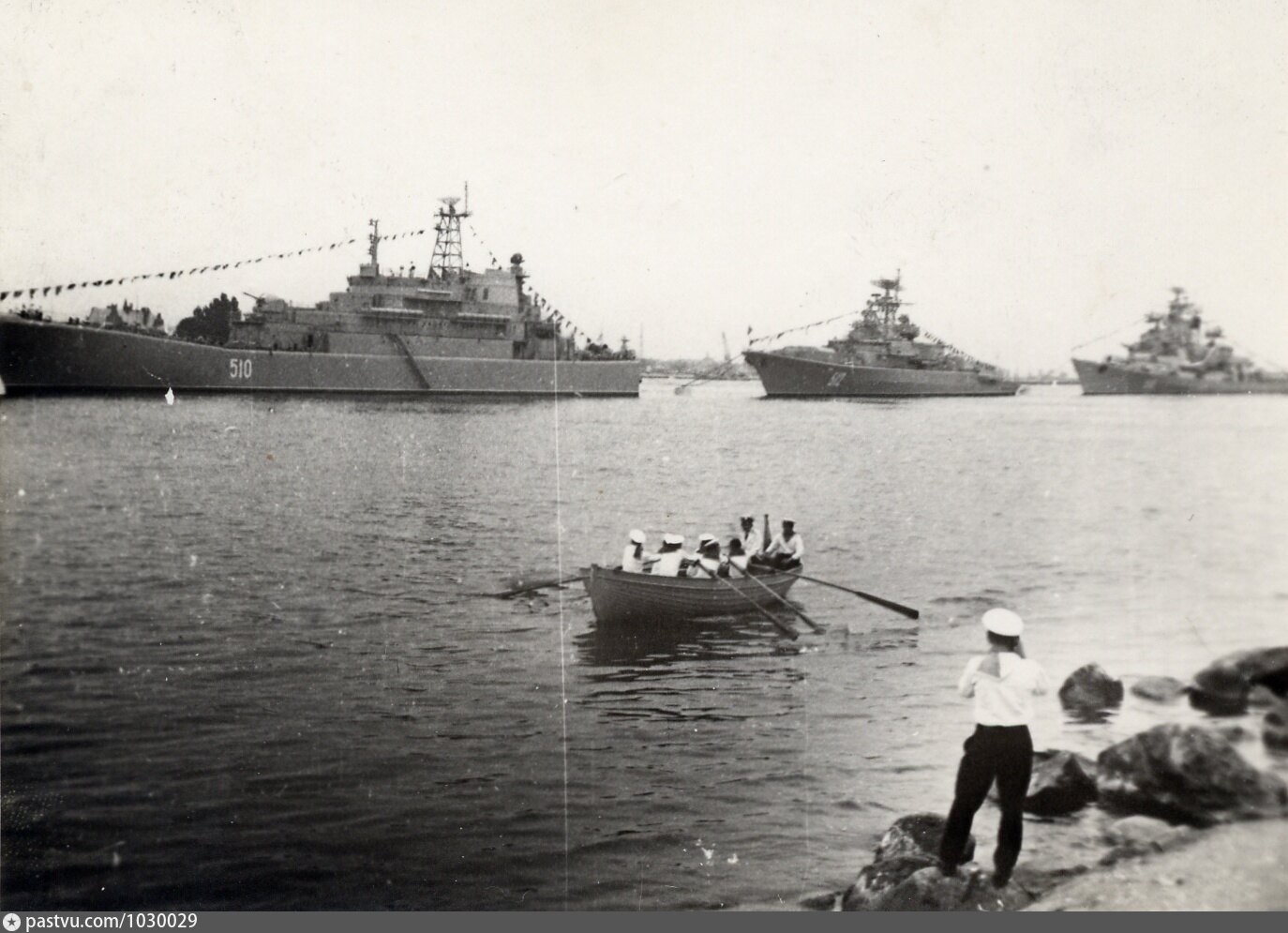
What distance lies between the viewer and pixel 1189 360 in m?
7.73

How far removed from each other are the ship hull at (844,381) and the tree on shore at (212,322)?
19757 millimetres

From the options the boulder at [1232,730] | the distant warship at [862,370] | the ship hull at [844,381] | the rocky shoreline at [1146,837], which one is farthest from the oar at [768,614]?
the ship hull at [844,381]

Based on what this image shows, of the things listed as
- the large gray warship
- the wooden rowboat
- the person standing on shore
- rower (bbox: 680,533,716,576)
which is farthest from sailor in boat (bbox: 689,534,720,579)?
the large gray warship

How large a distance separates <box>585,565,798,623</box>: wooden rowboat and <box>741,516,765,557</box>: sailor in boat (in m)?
0.40

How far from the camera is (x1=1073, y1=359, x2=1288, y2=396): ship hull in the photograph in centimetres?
653

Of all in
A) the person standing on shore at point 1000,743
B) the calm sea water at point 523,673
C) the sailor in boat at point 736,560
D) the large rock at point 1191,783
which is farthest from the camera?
the sailor in boat at point 736,560

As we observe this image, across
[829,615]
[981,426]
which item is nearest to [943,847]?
[829,615]

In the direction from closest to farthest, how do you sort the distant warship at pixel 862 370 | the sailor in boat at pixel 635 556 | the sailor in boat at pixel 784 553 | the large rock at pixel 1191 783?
the large rock at pixel 1191 783 → the sailor in boat at pixel 635 556 → the sailor in boat at pixel 784 553 → the distant warship at pixel 862 370

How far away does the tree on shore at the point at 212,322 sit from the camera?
1170 inches

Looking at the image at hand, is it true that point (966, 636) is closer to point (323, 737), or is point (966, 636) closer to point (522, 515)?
point (323, 737)

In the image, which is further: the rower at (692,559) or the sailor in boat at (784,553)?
the sailor in boat at (784,553)

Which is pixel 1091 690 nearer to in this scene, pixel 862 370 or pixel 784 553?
pixel 784 553

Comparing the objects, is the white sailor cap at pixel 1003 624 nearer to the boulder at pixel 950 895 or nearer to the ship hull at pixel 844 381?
the boulder at pixel 950 895

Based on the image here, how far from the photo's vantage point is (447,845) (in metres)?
5.04
